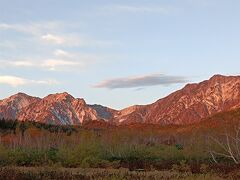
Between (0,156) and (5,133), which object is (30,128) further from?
(0,156)

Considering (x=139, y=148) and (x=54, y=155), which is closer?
(x=54, y=155)

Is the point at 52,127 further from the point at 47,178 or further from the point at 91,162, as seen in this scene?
the point at 47,178

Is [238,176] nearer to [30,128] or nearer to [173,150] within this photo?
[173,150]

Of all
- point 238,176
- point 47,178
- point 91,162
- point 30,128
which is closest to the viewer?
point 47,178

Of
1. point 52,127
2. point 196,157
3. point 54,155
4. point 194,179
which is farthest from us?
point 52,127

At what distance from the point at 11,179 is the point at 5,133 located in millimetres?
133661

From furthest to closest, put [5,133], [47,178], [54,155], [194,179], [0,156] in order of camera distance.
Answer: [5,133] < [54,155] < [0,156] < [47,178] < [194,179]

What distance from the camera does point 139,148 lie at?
68.7 meters

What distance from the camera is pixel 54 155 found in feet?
194

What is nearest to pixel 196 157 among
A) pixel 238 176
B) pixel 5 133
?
A: pixel 238 176

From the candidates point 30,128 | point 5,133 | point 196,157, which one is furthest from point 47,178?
point 30,128

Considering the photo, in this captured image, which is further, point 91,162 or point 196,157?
point 196,157

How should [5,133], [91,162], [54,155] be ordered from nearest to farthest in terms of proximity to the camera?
1. [91,162]
2. [54,155]
3. [5,133]

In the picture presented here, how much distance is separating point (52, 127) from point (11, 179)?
6463 inches
